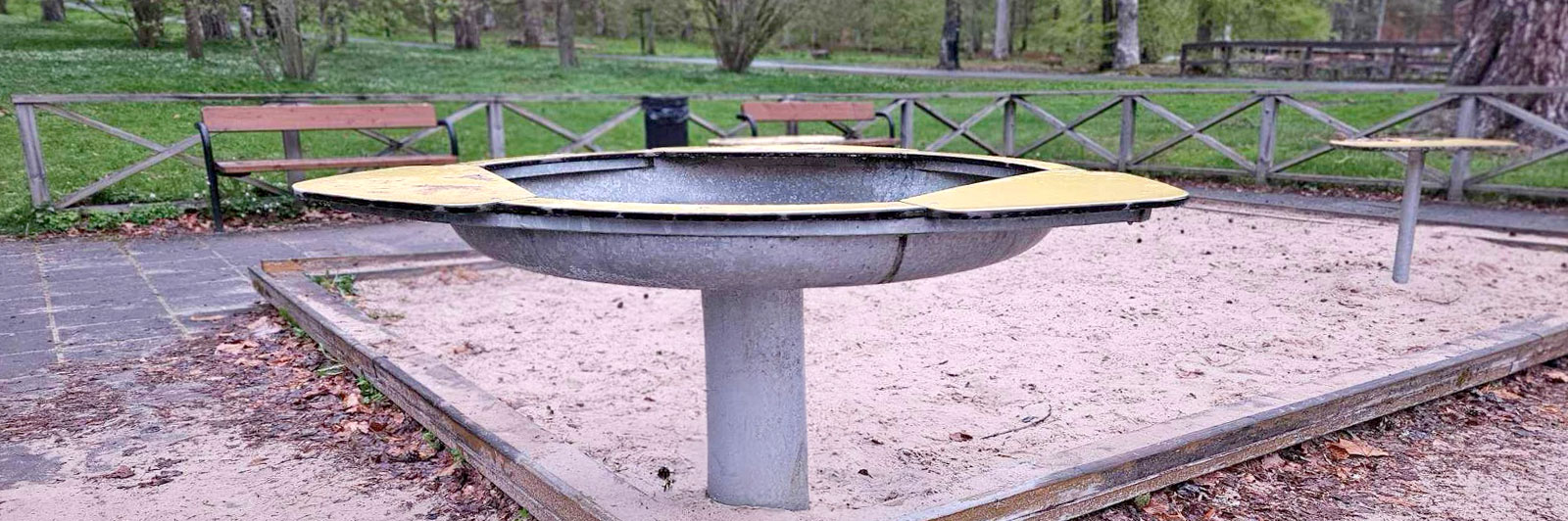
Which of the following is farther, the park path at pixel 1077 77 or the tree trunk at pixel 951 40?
the tree trunk at pixel 951 40

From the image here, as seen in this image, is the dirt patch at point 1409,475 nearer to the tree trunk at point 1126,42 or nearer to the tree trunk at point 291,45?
the tree trunk at point 291,45

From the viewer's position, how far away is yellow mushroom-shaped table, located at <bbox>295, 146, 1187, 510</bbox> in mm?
1965

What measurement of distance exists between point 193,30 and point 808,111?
37.0ft

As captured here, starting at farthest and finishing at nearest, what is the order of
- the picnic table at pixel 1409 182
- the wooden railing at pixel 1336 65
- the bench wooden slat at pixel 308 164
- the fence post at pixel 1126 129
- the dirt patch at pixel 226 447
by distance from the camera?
1. the wooden railing at pixel 1336 65
2. the fence post at pixel 1126 129
3. the bench wooden slat at pixel 308 164
4. the picnic table at pixel 1409 182
5. the dirt patch at pixel 226 447

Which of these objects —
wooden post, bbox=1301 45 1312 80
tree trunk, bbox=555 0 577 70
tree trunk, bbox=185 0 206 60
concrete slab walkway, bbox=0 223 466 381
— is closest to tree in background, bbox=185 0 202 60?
tree trunk, bbox=185 0 206 60

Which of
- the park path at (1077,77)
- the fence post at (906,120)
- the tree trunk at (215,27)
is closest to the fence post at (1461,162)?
the fence post at (906,120)

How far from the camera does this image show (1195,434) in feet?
10.0

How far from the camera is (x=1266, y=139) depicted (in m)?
9.80

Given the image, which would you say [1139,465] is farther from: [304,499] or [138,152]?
[138,152]

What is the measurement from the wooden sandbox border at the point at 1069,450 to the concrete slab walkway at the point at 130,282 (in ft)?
3.06

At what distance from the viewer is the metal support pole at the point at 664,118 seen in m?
9.73

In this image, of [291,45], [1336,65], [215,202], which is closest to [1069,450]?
[215,202]

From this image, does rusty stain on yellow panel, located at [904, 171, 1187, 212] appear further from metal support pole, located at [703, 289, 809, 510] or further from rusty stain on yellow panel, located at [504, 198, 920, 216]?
metal support pole, located at [703, 289, 809, 510]

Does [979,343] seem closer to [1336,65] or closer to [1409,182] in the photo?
[1409,182]
